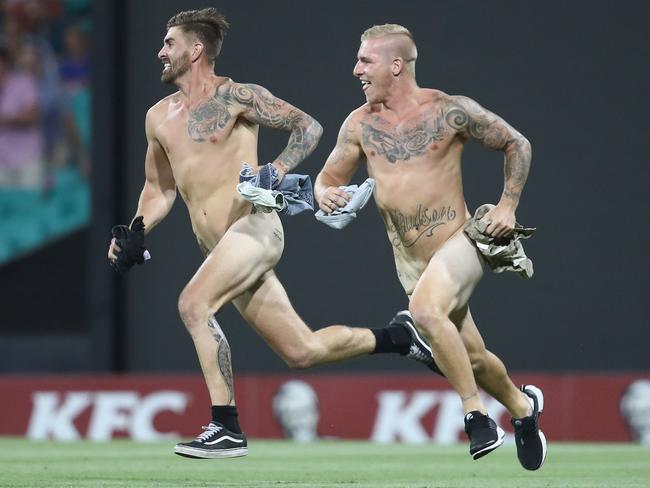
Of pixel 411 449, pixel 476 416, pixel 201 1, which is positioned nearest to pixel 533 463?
pixel 476 416

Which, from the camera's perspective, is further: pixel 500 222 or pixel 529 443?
pixel 529 443

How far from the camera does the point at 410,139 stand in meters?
7.61

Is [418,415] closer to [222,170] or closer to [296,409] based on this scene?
[296,409]

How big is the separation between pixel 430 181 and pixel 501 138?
0.42 m

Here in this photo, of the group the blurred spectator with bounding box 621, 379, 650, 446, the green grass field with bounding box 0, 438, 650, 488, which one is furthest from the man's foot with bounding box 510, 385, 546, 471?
the blurred spectator with bounding box 621, 379, 650, 446

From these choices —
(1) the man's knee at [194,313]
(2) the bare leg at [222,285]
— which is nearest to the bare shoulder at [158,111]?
(2) the bare leg at [222,285]

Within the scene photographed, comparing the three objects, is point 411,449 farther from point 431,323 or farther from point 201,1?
point 201,1

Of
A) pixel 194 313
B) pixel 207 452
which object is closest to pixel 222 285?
pixel 194 313

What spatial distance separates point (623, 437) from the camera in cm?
1198

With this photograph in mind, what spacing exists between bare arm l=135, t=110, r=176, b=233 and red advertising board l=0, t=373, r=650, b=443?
4804 mm

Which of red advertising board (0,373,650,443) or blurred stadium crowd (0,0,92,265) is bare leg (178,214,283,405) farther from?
blurred stadium crowd (0,0,92,265)

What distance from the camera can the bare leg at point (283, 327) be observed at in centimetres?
793

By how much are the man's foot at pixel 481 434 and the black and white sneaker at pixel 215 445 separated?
45.5 inches

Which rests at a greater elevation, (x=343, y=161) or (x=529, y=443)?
(x=343, y=161)
